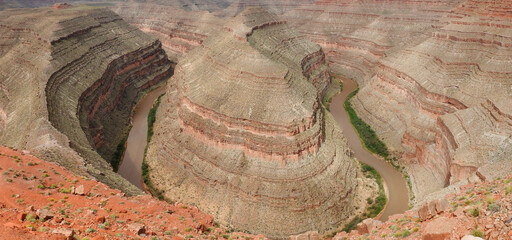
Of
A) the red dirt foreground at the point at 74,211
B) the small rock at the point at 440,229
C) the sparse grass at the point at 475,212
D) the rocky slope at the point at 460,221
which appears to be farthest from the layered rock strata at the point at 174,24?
the sparse grass at the point at 475,212

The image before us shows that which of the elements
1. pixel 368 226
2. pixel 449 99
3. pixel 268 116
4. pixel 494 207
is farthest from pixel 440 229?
pixel 449 99

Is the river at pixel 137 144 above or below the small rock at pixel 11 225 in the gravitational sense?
below

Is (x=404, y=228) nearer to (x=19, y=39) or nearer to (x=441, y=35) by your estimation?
(x=441, y=35)

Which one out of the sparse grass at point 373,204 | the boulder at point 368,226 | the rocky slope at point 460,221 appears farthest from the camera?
the sparse grass at point 373,204

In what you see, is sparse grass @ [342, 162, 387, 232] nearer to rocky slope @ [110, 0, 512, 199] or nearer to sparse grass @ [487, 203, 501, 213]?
rocky slope @ [110, 0, 512, 199]

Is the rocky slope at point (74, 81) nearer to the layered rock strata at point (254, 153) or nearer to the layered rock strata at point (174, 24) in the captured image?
the layered rock strata at point (254, 153)

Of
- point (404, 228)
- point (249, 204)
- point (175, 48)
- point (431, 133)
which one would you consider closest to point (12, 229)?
point (404, 228)

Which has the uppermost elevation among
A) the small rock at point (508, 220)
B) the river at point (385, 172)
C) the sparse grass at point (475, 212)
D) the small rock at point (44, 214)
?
the small rock at point (508, 220)
